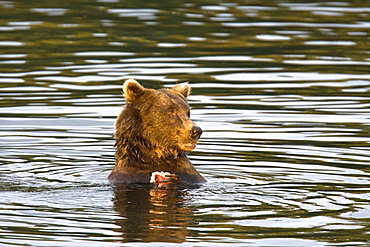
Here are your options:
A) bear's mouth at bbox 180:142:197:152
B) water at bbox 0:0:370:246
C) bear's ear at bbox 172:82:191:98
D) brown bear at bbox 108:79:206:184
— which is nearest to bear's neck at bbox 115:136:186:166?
brown bear at bbox 108:79:206:184

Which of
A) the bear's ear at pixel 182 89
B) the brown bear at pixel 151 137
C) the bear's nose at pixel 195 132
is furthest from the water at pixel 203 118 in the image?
the bear's ear at pixel 182 89

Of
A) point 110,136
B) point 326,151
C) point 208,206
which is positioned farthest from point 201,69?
point 208,206

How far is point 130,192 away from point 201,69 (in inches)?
397

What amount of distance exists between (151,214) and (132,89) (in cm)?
226

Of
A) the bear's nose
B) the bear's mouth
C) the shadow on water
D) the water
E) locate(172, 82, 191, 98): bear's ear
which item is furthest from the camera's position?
locate(172, 82, 191, 98): bear's ear

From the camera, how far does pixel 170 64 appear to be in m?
21.7

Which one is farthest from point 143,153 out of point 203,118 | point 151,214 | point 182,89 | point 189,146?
point 203,118

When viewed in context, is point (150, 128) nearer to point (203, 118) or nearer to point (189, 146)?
point (189, 146)

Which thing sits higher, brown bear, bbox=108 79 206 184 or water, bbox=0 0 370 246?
brown bear, bbox=108 79 206 184

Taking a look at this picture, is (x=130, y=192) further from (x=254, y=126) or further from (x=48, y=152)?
(x=254, y=126)

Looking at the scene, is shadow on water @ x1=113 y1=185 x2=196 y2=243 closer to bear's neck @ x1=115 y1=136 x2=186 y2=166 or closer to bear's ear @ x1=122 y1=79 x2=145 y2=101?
bear's neck @ x1=115 y1=136 x2=186 y2=166

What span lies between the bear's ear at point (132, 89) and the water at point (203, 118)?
3.51ft

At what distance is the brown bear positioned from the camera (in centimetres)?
1200

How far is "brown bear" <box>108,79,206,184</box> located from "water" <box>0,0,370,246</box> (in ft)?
1.22
